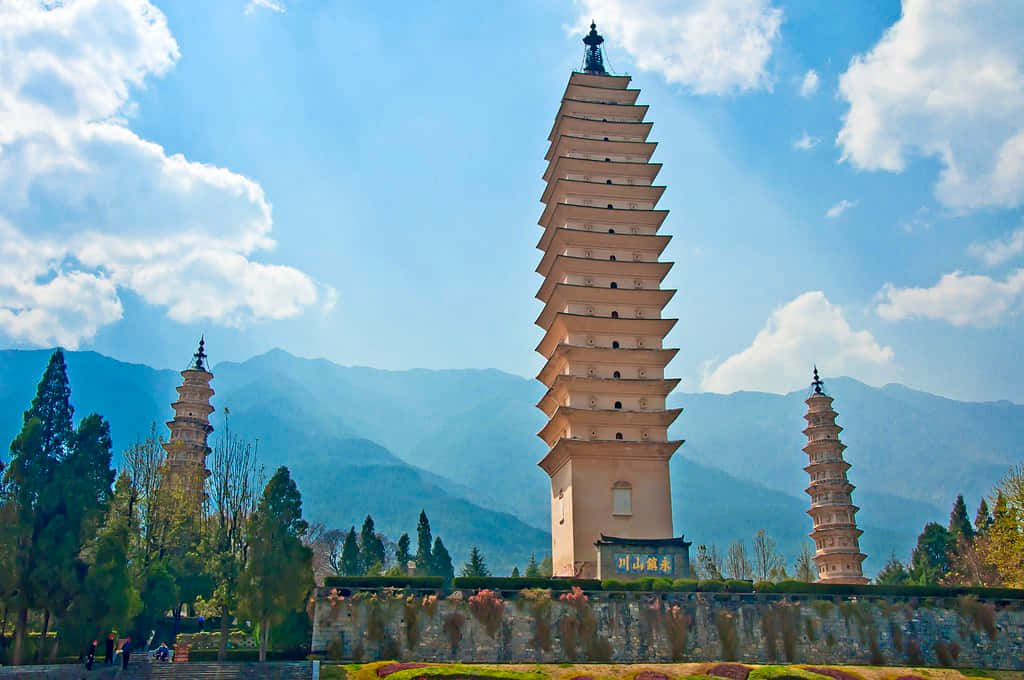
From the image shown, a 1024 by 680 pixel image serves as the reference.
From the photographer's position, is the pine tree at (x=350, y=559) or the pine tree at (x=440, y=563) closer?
the pine tree at (x=350, y=559)

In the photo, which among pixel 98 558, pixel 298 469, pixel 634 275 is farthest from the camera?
pixel 298 469

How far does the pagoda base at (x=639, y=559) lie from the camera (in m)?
29.2

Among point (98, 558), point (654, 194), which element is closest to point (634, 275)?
point (654, 194)

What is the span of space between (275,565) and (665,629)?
1111 cm

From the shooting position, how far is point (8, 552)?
23.0 metres

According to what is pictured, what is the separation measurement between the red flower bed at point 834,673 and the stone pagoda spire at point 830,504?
2078 cm

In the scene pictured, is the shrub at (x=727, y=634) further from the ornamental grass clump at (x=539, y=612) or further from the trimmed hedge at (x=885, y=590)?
the ornamental grass clump at (x=539, y=612)

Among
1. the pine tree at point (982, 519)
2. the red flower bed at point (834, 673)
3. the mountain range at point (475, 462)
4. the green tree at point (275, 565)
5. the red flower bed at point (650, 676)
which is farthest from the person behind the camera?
the mountain range at point (475, 462)

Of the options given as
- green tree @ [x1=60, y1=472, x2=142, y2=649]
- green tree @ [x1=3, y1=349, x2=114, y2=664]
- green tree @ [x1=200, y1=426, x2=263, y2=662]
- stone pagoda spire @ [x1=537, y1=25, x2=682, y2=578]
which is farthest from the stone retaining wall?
green tree @ [x1=3, y1=349, x2=114, y2=664]

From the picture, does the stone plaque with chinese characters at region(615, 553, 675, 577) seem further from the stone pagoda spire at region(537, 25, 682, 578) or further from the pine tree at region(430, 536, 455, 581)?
the pine tree at region(430, 536, 455, 581)

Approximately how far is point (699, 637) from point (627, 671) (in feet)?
15.2

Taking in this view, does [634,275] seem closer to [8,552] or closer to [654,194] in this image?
[654,194]

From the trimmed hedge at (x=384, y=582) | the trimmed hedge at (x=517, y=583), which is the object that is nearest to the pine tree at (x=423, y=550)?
the trimmed hedge at (x=517, y=583)

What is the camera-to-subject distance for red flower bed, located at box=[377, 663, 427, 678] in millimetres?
21197
